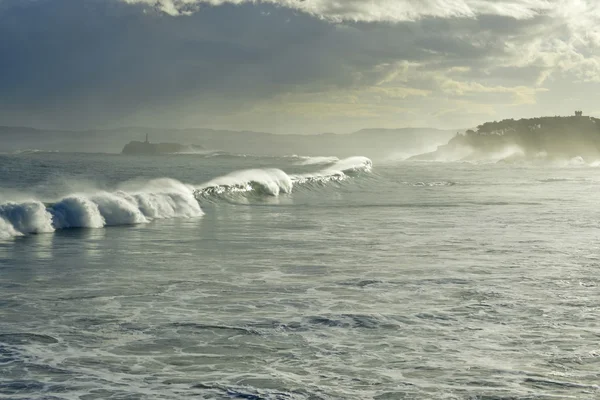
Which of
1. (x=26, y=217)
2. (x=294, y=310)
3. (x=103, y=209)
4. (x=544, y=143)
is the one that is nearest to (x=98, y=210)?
(x=103, y=209)

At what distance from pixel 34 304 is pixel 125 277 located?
2.35 meters

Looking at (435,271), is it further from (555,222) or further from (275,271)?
Result: (555,222)

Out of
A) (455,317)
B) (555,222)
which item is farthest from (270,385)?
(555,222)

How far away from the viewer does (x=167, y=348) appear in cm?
795

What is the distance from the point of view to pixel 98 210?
21.8m

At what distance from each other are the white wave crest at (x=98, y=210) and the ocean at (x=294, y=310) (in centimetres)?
9

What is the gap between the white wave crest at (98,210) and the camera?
62.7 feet

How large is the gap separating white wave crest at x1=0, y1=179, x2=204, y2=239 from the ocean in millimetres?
88

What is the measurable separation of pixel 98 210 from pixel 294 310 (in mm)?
13315

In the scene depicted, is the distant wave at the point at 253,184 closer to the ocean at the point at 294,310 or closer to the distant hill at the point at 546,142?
the ocean at the point at 294,310

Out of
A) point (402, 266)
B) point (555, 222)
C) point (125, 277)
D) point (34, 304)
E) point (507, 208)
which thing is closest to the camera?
point (34, 304)

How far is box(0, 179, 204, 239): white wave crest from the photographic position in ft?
62.7

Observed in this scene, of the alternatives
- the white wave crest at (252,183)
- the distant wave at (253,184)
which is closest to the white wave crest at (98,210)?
the distant wave at (253,184)

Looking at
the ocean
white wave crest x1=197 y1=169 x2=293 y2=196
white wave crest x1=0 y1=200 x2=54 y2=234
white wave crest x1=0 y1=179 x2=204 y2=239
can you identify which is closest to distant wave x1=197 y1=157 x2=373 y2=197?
white wave crest x1=197 y1=169 x2=293 y2=196
